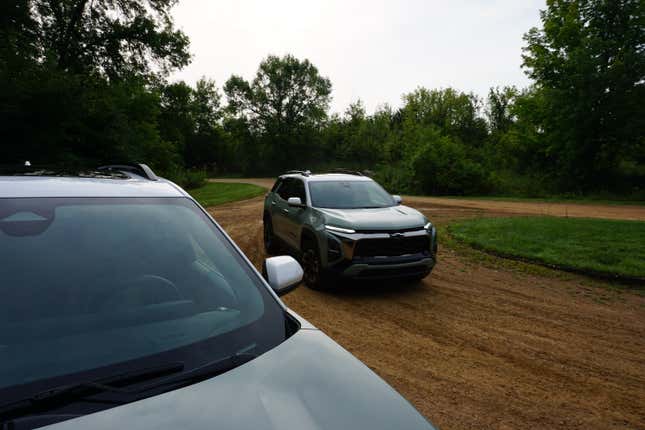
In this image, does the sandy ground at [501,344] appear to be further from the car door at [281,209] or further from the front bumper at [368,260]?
the car door at [281,209]

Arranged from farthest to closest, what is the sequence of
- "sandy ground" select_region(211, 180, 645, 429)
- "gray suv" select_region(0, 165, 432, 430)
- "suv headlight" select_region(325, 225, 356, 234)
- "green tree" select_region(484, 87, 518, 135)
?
"green tree" select_region(484, 87, 518, 135), "suv headlight" select_region(325, 225, 356, 234), "sandy ground" select_region(211, 180, 645, 429), "gray suv" select_region(0, 165, 432, 430)

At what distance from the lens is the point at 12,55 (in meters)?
13.1

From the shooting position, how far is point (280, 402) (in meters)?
1.38

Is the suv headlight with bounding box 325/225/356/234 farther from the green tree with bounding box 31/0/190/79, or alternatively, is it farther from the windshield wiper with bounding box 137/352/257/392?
the green tree with bounding box 31/0/190/79

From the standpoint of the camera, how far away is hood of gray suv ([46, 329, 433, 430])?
1242 millimetres

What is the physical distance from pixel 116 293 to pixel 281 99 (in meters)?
65.6

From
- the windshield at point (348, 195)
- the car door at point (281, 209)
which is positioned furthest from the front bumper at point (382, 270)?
the car door at point (281, 209)

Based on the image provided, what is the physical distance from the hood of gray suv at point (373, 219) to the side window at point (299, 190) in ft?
2.83

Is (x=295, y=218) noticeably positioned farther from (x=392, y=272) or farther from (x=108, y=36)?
(x=108, y=36)

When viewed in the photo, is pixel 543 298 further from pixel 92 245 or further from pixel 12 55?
pixel 12 55

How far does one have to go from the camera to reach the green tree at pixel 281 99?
63.4m

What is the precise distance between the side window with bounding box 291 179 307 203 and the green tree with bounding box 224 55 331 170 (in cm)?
5503

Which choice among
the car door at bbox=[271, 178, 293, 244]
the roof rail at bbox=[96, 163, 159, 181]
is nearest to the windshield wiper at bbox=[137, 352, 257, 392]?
the roof rail at bbox=[96, 163, 159, 181]

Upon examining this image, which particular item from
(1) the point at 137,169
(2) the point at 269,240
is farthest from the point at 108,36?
(1) the point at 137,169
